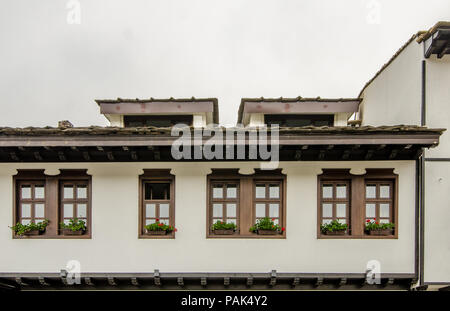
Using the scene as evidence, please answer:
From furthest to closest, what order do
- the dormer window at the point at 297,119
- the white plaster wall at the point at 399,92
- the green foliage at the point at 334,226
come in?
the dormer window at the point at 297,119
the white plaster wall at the point at 399,92
the green foliage at the point at 334,226

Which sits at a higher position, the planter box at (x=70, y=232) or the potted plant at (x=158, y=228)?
A: the potted plant at (x=158, y=228)

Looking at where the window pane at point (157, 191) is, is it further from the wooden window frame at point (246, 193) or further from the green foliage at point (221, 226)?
the green foliage at point (221, 226)

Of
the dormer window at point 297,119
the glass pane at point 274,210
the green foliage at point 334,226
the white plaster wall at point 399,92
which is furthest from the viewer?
the dormer window at point 297,119

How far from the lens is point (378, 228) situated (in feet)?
18.4

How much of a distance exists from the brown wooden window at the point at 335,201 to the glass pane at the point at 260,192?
126 centimetres

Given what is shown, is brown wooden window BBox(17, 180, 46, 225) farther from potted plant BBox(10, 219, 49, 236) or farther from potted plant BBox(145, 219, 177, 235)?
potted plant BBox(145, 219, 177, 235)

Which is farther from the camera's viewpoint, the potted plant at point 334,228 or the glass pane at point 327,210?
the glass pane at point 327,210

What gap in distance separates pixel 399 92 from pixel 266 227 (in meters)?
4.76

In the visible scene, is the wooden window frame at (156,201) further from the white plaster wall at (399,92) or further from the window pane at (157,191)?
the white plaster wall at (399,92)

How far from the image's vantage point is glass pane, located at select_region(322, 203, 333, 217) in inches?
227

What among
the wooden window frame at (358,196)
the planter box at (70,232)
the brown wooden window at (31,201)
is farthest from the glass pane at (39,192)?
the wooden window frame at (358,196)

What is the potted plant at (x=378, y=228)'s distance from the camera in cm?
559

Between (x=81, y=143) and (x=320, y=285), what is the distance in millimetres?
5914

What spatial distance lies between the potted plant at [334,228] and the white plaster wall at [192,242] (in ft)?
0.63
